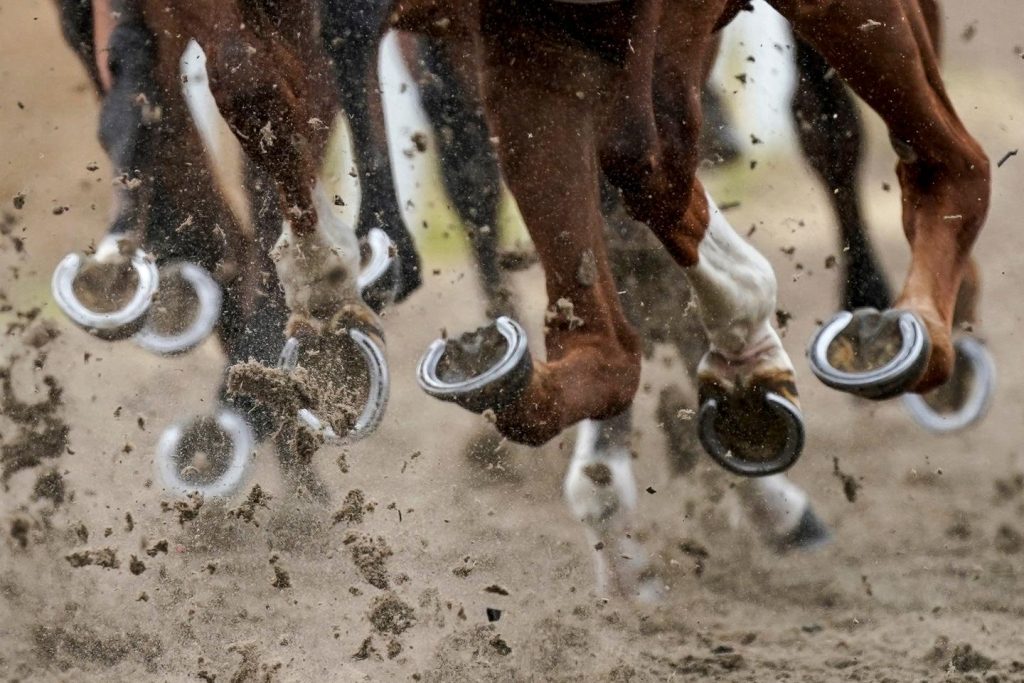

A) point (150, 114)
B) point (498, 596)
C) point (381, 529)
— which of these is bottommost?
point (498, 596)

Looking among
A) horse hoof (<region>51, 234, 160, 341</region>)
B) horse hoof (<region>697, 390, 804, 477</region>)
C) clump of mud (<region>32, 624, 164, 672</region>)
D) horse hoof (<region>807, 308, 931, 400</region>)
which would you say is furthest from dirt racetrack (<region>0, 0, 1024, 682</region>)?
horse hoof (<region>807, 308, 931, 400</region>)

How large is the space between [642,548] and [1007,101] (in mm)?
1320

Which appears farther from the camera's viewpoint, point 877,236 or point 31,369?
point 877,236

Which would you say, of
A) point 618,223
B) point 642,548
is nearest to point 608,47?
point 618,223

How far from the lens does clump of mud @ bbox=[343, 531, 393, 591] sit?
9.77ft

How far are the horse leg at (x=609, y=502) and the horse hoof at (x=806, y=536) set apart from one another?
361 mm

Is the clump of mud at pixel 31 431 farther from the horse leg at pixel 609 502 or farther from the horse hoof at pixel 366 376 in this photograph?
the horse leg at pixel 609 502

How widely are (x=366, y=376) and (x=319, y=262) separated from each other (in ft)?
0.82

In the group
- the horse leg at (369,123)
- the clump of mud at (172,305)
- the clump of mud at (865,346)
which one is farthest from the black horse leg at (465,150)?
the clump of mud at (865,346)

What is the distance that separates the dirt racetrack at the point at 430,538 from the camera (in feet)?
10.2

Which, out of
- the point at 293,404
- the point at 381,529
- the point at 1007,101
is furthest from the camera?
the point at 1007,101

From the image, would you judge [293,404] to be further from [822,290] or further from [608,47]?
[822,290]

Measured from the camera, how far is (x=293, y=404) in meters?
2.90

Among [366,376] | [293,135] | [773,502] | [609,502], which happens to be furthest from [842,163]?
[293,135]
